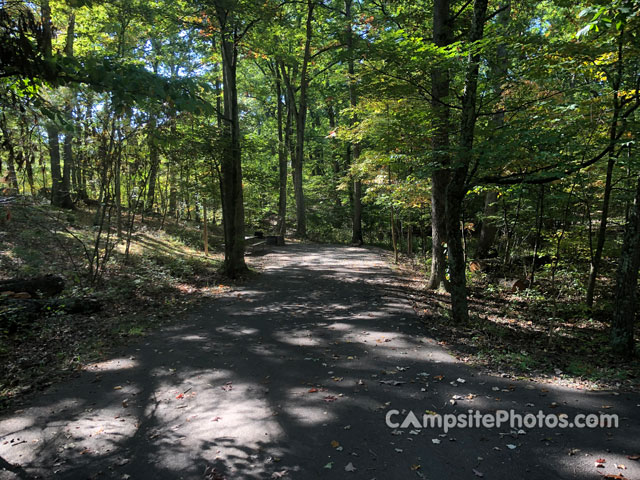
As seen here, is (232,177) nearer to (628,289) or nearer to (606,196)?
(606,196)

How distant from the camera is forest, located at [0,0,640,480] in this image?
349 centimetres

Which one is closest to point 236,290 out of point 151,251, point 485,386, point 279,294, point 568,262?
point 279,294

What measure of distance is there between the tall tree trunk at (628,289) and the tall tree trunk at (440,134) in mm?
3072

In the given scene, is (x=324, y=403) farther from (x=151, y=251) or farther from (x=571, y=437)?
(x=151, y=251)

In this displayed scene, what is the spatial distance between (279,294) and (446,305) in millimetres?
4243

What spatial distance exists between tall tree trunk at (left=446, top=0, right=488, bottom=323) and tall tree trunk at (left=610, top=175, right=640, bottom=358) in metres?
2.39

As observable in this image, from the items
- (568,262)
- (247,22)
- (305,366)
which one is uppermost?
(247,22)

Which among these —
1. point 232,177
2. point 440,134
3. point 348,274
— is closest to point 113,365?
point 232,177

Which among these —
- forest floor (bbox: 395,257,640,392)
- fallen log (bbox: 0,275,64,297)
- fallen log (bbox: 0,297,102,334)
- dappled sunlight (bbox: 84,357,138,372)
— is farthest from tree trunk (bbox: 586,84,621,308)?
fallen log (bbox: 0,275,64,297)

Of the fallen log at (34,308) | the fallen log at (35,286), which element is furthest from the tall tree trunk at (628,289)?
the fallen log at (35,286)

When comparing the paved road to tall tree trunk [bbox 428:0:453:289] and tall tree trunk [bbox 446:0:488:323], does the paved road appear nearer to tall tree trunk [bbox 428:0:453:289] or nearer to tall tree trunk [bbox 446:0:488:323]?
tall tree trunk [bbox 446:0:488:323]

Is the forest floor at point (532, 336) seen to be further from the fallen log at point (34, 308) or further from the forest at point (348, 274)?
the fallen log at point (34, 308)

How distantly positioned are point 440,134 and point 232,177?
6.42 meters

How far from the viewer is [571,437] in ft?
10.8
